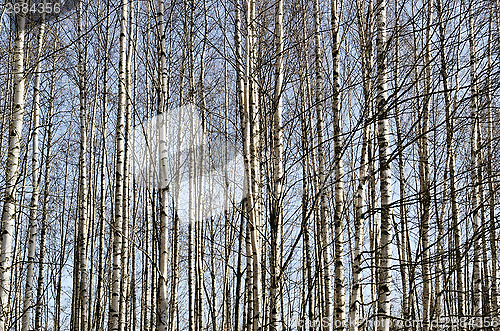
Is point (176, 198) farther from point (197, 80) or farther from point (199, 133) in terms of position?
point (197, 80)

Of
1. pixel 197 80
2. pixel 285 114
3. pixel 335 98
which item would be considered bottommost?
pixel 335 98

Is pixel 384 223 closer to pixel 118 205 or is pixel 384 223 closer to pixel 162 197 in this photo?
pixel 162 197

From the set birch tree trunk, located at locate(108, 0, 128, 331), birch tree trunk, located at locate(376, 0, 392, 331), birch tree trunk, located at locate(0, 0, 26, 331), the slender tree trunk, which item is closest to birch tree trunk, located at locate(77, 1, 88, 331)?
birch tree trunk, located at locate(108, 0, 128, 331)

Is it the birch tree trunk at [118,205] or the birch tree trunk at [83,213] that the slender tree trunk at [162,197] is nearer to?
the birch tree trunk at [118,205]

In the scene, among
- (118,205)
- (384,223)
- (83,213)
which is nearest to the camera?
(384,223)

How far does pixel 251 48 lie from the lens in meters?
4.56

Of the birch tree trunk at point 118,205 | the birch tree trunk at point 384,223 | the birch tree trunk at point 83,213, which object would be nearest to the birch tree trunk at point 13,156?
the birch tree trunk at point 118,205

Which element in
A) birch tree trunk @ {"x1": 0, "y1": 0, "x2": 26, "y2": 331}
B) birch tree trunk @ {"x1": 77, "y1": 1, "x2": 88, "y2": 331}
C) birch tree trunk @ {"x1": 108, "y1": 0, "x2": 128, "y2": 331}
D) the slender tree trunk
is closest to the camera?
the slender tree trunk

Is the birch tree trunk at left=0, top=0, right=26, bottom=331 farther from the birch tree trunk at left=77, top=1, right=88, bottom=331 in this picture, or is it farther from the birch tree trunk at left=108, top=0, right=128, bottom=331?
the birch tree trunk at left=77, top=1, right=88, bottom=331

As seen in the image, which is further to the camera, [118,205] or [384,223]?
[118,205]

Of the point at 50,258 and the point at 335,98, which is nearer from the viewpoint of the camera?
the point at 335,98

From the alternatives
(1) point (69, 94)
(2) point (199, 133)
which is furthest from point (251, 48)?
(1) point (69, 94)

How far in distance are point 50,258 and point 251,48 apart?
428 inches

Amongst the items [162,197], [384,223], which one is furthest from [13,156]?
[384,223]
